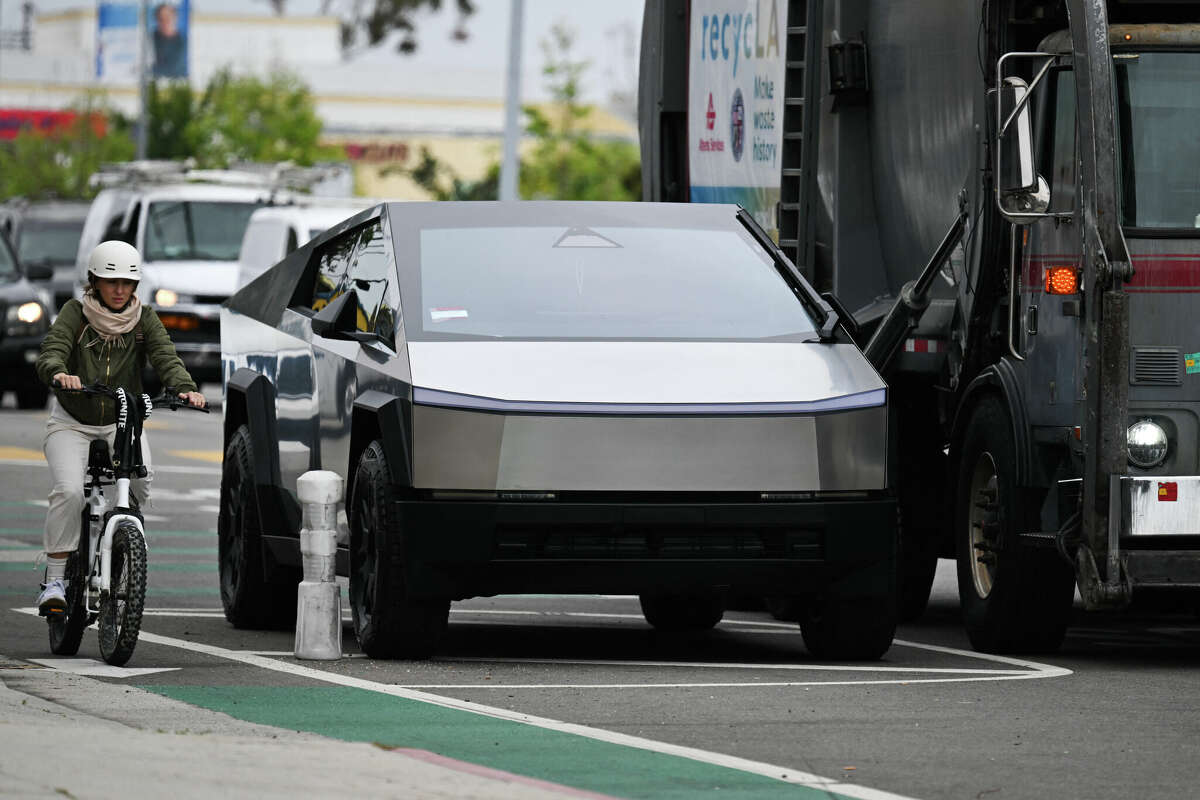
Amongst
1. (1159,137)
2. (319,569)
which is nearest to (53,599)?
(319,569)

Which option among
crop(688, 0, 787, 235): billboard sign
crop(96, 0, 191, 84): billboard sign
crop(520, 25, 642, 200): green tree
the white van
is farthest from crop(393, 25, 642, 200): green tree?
crop(688, 0, 787, 235): billboard sign

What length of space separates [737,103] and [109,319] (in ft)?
15.1

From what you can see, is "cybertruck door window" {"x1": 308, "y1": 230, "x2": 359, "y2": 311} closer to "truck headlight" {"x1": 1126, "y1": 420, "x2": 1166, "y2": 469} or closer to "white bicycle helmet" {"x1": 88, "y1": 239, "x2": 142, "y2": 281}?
"white bicycle helmet" {"x1": 88, "y1": 239, "x2": 142, "y2": 281}

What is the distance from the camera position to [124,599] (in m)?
10.1

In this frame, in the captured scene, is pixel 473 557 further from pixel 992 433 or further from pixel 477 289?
pixel 992 433

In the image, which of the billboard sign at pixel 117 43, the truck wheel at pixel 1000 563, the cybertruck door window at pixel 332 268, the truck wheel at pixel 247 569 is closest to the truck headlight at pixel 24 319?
the truck wheel at pixel 247 569

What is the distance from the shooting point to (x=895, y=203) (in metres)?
12.6

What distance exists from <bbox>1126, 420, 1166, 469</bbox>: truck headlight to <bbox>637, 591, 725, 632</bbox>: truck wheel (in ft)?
8.15

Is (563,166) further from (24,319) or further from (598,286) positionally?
(598,286)

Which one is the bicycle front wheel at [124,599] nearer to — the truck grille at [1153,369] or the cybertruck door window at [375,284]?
the cybertruck door window at [375,284]

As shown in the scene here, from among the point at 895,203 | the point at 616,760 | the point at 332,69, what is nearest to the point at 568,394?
the point at 616,760

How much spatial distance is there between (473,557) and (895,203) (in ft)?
11.7

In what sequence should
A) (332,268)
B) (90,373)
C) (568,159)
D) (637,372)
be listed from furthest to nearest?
(568,159), (332,268), (90,373), (637,372)

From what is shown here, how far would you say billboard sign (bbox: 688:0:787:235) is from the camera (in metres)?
13.7
